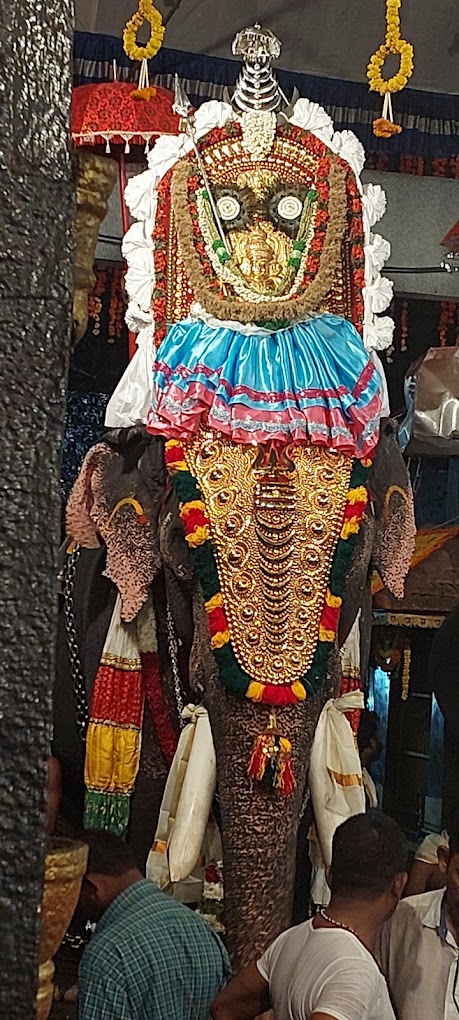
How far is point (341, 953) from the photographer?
2002 mm

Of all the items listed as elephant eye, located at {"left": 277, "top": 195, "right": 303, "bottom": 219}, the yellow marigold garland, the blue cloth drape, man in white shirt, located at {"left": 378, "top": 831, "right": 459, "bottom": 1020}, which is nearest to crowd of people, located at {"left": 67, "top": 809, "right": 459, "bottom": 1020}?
man in white shirt, located at {"left": 378, "top": 831, "right": 459, "bottom": 1020}

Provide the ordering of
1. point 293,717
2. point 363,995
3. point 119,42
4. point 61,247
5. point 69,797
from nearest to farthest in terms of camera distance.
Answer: point 61,247, point 363,995, point 293,717, point 69,797, point 119,42

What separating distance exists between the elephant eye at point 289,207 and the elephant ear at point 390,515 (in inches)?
19.9

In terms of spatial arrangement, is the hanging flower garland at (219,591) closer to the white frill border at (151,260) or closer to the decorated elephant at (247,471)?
the decorated elephant at (247,471)

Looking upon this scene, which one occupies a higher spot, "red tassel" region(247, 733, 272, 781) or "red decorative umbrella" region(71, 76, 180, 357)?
"red decorative umbrella" region(71, 76, 180, 357)

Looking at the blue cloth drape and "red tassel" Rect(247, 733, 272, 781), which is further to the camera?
the blue cloth drape

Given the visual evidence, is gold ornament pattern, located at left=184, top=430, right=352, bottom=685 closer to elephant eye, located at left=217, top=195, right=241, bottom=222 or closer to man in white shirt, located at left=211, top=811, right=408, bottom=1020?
elephant eye, located at left=217, top=195, right=241, bottom=222

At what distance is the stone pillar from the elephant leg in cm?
203

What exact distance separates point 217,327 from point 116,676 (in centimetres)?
83

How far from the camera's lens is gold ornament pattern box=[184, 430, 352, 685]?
2855 millimetres

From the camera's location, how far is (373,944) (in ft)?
→ 6.88

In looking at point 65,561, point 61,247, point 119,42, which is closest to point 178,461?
point 65,561

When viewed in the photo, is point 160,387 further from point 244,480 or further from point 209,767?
point 209,767

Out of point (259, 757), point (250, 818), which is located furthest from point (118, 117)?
point (250, 818)
